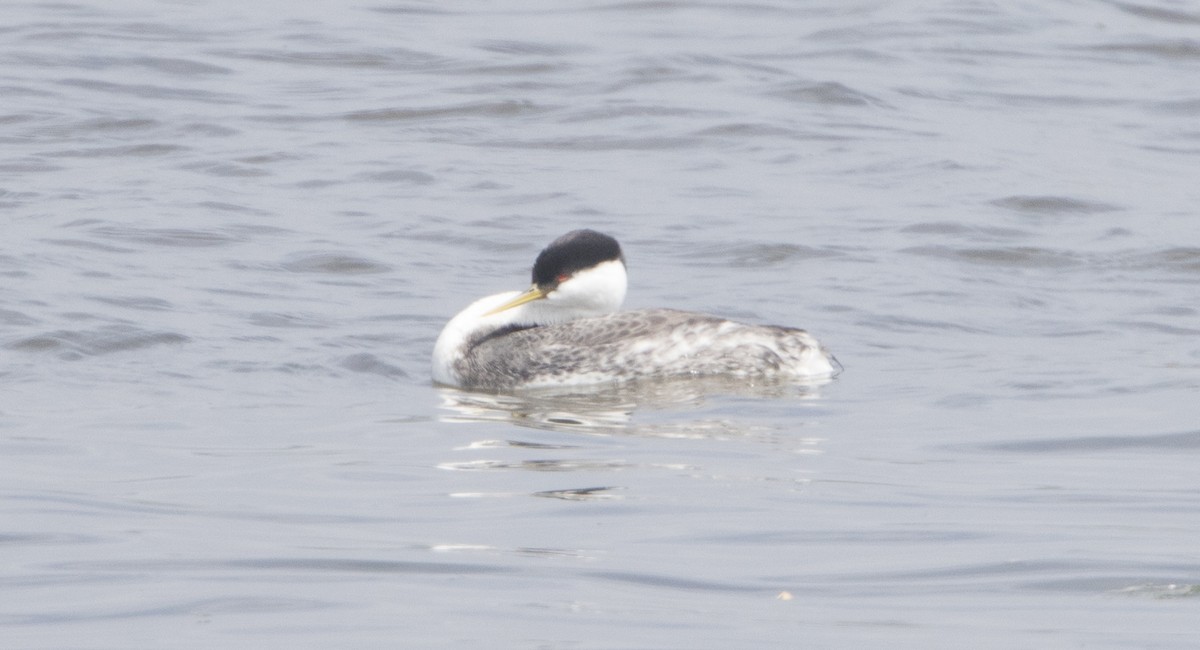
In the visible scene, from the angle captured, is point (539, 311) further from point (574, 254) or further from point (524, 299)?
point (574, 254)

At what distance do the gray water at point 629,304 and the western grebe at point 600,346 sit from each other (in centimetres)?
25

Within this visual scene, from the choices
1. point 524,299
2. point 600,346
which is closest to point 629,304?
point 524,299

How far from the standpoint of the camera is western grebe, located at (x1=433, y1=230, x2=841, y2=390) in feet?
36.2

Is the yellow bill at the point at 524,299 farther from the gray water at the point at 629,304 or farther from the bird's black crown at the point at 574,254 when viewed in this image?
the gray water at the point at 629,304

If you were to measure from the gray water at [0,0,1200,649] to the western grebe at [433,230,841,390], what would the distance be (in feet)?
0.80

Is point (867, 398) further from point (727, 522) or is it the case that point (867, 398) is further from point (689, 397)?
point (727, 522)

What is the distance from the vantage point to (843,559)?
6.32 metres

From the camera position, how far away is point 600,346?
1116cm

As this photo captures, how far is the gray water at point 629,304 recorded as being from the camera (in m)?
5.89

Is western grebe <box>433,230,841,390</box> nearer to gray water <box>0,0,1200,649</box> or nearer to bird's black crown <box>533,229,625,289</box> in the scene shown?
bird's black crown <box>533,229,625,289</box>

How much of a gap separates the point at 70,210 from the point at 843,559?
9.81 m

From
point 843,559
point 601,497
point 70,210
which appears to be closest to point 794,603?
point 843,559

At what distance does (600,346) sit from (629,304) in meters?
2.55

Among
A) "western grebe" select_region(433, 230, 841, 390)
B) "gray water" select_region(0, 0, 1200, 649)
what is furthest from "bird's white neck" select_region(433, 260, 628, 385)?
"gray water" select_region(0, 0, 1200, 649)
